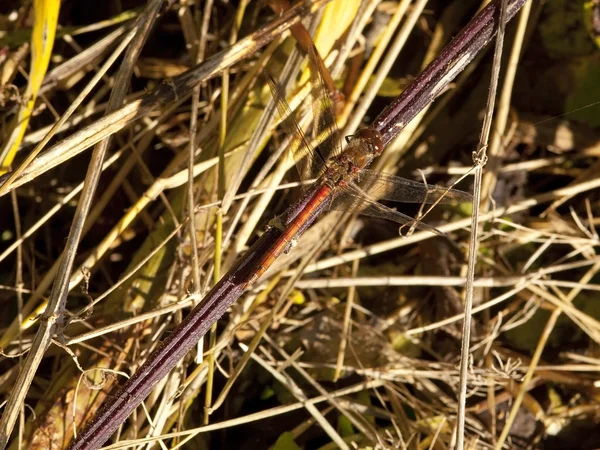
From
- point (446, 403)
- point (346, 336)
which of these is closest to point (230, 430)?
point (346, 336)

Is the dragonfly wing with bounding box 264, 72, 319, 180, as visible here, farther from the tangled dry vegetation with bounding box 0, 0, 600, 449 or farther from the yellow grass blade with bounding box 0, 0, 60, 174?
the yellow grass blade with bounding box 0, 0, 60, 174

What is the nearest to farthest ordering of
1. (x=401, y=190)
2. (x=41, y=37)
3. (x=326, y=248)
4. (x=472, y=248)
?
(x=472, y=248)
(x=41, y=37)
(x=401, y=190)
(x=326, y=248)

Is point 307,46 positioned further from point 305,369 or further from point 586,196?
point 586,196

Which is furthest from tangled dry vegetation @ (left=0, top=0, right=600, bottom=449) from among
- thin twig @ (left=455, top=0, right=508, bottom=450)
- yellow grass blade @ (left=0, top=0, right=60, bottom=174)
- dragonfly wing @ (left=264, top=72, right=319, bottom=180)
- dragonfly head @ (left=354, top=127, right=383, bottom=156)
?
thin twig @ (left=455, top=0, right=508, bottom=450)

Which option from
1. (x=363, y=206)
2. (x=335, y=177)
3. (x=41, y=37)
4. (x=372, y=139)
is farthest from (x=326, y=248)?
(x=41, y=37)

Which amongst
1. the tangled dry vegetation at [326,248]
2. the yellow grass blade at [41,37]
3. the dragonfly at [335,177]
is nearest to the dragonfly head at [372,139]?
the dragonfly at [335,177]

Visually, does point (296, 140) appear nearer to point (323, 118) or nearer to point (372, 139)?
point (323, 118)

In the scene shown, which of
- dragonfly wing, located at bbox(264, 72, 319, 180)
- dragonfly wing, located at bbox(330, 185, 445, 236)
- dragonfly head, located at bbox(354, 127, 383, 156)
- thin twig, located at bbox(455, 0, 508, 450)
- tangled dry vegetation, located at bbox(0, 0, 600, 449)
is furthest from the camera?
tangled dry vegetation, located at bbox(0, 0, 600, 449)
